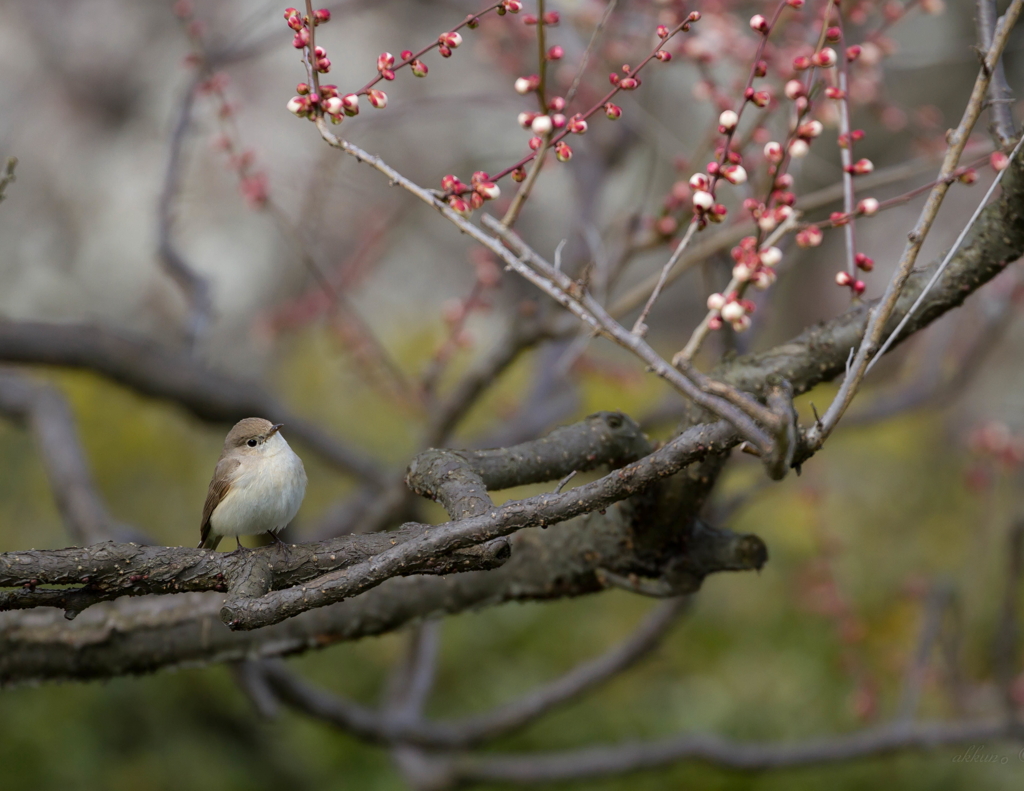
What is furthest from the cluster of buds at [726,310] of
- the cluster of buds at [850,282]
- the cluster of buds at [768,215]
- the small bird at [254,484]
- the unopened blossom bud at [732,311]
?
the small bird at [254,484]

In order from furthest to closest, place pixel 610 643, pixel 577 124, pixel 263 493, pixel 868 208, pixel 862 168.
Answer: pixel 610 643 → pixel 263 493 → pixel 862 168 → pixel 868 208 → pixel 577 124

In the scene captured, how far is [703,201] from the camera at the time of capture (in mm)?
1249

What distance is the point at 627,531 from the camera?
1.89m

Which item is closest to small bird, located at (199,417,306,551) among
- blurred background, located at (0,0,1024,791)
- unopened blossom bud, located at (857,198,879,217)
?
blurred background, located at (0,0,1024,791)

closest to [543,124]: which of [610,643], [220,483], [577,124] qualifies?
[577,124]

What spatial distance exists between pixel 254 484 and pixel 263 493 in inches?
1.2

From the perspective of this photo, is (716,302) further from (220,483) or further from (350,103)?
(220,483)

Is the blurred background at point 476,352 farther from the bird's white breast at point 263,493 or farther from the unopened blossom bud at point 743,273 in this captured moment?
the bird's white breast at point 263,493

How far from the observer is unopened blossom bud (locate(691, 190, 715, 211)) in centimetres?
125

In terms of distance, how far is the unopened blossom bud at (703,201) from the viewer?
1.25 m

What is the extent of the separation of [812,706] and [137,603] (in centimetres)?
332

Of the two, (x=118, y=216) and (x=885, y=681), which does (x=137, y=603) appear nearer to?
(x=885, y=681)

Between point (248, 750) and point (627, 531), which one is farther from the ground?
point (248, 750)

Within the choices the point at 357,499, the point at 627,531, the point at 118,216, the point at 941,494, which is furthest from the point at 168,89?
the point at 627,531
